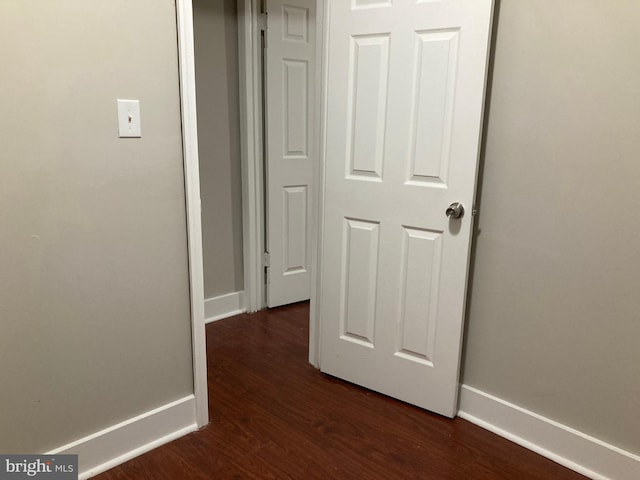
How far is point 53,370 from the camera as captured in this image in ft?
5.32

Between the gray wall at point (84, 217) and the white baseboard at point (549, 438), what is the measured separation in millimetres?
1280

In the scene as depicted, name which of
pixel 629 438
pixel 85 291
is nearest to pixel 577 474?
pixel 629 438

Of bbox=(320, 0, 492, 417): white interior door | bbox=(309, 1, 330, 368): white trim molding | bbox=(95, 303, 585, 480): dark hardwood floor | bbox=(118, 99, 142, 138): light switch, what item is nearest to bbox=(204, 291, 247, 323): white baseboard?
bbox=(95, 303, 585, 480): dark hardwood floor

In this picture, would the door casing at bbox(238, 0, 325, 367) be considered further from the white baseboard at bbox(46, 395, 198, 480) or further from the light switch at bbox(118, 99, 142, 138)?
the light switch at bbox(118, 99, 142, 138)

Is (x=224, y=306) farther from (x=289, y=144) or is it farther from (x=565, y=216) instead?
(x=565, y=216)

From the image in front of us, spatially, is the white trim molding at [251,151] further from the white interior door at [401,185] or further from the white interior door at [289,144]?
the white interior door at [401,185]

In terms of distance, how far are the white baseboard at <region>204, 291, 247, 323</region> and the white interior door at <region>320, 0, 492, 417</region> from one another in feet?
3.10

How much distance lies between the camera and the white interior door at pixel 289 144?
288cm

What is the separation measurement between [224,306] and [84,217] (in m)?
1.56

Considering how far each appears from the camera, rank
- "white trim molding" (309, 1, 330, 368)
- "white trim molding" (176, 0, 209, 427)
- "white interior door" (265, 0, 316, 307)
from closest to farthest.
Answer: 1. "white trim molding" (176, 0, 209, 427)
2. "white trim molding" (309, 1, 330, 368)
3. "white interior door" (265, 0, 316, 307)

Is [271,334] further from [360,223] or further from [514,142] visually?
[514,142]

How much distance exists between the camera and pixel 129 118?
1.64 m

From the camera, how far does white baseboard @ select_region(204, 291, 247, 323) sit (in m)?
3.01

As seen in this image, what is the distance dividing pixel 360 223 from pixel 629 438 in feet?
4.07
